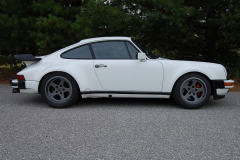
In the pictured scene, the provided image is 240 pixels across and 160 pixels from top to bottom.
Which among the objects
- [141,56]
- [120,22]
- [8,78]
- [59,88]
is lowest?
[8,78]

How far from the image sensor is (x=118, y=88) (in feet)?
16.3

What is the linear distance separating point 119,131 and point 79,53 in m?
2.08

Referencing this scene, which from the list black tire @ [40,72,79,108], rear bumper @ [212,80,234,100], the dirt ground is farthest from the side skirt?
the dirt ground

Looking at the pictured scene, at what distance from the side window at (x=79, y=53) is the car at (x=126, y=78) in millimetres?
47

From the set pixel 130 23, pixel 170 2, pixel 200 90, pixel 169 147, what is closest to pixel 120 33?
pixel 130 23

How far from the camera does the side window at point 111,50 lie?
198 inches

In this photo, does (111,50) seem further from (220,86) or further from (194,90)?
(220,86)

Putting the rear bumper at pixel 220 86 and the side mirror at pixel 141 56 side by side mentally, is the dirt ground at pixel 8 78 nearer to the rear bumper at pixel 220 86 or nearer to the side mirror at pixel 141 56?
the rear bumper at pixel 220 86

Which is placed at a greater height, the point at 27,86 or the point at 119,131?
the point at 27,86

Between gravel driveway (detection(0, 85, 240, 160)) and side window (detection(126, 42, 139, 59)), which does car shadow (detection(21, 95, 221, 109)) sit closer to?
gravel driveway (detection(0, 85, 240, 160))

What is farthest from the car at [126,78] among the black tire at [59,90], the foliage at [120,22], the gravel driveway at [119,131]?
the foliage at [120,22]

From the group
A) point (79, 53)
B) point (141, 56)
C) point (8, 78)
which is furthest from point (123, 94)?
point (8, 78)

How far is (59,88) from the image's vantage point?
16.4ft

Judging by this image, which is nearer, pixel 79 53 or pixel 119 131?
pixel 119 131
